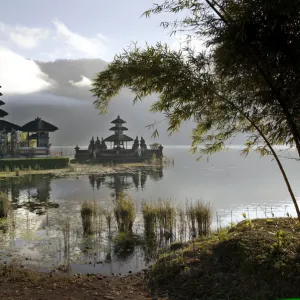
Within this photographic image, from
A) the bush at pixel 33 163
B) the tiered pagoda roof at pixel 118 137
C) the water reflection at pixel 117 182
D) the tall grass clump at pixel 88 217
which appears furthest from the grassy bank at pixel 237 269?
the tiered pagoda roof at pixel 118 137

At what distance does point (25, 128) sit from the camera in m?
39.5

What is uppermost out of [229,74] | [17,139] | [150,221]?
[17,139]

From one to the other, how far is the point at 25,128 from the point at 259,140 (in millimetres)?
36821

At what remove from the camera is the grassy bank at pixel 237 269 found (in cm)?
455

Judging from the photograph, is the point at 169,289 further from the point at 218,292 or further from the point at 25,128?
the point at 25,128

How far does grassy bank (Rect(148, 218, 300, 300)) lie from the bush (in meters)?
27.4

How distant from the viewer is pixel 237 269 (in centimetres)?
513

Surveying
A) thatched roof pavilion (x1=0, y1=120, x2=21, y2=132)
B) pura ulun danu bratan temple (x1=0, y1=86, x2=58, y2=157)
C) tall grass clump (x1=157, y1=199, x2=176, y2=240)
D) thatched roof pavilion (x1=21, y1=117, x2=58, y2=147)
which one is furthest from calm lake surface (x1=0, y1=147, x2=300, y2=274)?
thatched roof pavilion (x1=21, y1=117, x2=58, y2=147)

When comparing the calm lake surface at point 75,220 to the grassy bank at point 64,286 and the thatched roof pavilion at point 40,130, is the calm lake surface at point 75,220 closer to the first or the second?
the grassy bank at point 64,286

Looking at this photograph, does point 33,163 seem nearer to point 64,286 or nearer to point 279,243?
point 64,286

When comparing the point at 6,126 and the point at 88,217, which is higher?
the point at 6,126

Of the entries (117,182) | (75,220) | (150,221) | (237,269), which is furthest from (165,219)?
(117,182)

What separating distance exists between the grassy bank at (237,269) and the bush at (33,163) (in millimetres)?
27421

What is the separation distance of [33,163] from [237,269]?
101 feet
